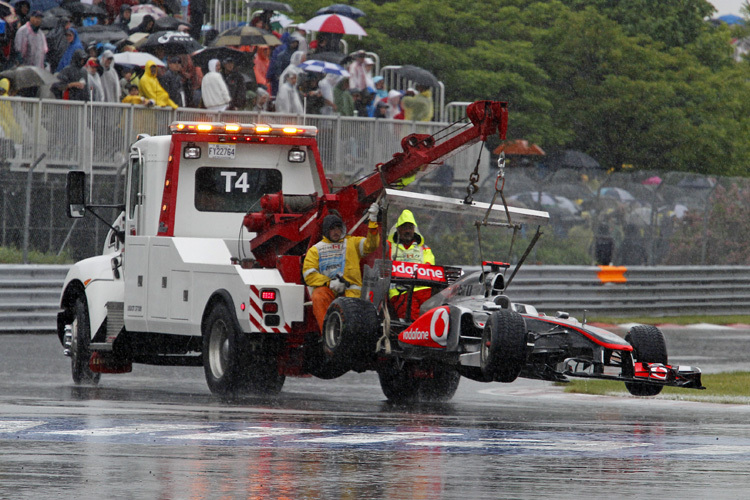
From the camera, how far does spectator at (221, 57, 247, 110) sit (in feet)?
83.6

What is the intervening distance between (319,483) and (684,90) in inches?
1690

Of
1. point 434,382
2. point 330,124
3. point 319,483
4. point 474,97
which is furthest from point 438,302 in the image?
point 474,97

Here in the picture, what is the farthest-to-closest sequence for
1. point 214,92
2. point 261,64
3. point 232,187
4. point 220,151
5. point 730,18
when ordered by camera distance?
point 730,18, point 261,64, point 214,92, point 232,187, point 220,151

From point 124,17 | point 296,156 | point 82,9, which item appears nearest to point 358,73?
point 124,17

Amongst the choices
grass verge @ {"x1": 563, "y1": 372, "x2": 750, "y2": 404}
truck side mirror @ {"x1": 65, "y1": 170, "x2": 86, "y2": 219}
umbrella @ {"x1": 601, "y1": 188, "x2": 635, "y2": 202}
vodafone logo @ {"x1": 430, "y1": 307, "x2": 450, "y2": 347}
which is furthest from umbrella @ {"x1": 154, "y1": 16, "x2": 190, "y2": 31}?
vodafone logo @ {"x1": 430, "y1": 307, "x2": 450, "y2": 347}

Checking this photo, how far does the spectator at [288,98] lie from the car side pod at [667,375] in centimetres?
1497

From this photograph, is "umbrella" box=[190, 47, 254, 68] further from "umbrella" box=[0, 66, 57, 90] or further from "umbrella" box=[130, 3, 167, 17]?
"umbrella" box=[0, 66, 57, 90]

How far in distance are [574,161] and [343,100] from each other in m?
19.7

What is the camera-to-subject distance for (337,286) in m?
13.3

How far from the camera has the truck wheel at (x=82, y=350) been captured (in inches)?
613

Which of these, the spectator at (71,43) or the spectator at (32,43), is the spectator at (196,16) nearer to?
the spectator at (71,43)

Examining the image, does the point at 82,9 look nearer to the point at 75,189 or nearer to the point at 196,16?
the point at 196,16

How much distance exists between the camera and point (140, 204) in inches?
596

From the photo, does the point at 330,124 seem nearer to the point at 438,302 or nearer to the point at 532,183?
the point at 532,183
